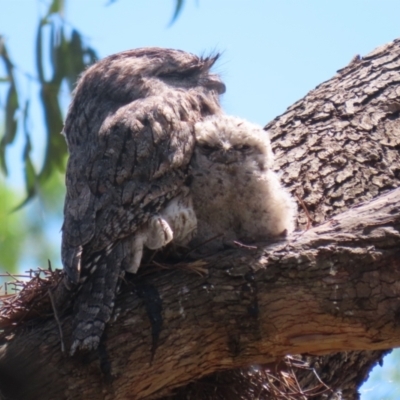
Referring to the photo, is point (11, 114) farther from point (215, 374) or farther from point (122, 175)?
point (215, 374)

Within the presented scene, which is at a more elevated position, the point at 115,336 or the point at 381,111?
the point at 381,111

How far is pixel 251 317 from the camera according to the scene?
8.93 ft

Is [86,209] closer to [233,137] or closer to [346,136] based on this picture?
[233,137]

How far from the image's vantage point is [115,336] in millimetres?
2703

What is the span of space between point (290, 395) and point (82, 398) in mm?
965

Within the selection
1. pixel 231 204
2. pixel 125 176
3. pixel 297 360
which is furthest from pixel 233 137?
pixel 297 360

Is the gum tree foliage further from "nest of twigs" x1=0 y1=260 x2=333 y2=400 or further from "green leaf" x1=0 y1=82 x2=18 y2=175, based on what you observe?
"nest of twigs" x1=0 y1=260 x2=333 y2=400

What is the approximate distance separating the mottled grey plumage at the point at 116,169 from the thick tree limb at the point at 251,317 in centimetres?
13

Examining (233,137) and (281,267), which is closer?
(281,267)

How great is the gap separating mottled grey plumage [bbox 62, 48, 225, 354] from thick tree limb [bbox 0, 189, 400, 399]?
127 millimetres

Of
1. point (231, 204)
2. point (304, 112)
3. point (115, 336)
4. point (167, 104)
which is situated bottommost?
point (115, 336)

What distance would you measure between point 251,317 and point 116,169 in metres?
0.80

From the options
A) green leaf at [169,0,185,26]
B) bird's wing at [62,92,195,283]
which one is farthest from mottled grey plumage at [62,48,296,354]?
green leaf at [169,0,185,26]

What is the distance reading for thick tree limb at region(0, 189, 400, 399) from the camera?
105 inches
